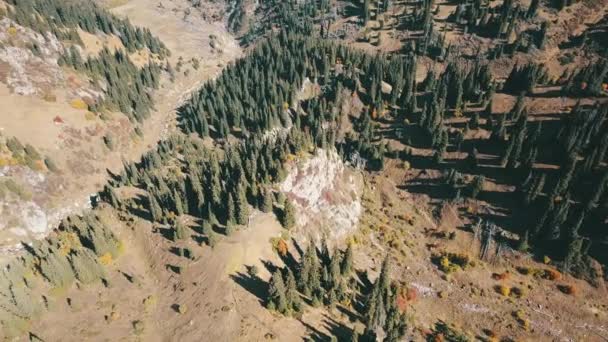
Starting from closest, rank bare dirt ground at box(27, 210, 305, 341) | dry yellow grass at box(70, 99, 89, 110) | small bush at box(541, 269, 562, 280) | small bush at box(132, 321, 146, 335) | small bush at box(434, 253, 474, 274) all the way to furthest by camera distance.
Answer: bare dirt ground at box(27, 210, 305, 341) < small bush at box(132, 321, 146, 335) < small bush at box(541, 269, 562, 280) < small bush at box(434, 253, 474, 274) < dry yellow grass at box(70, 99, 89, 110)

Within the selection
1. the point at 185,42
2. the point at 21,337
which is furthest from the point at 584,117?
the point at 185,42

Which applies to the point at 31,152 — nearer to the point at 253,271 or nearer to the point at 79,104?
the point at 79,104

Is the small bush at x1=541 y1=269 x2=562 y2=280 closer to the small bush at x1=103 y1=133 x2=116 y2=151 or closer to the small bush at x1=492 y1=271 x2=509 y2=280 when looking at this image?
the small bush at x1=492 y1=271 x2=509 y2=280

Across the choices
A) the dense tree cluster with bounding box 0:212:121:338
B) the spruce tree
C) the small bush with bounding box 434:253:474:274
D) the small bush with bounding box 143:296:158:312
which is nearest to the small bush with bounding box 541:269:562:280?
the small bush with bounding box 434:253:474:274

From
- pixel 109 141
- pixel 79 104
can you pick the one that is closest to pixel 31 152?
pixel 109 141

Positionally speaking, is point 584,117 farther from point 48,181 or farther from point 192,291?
point 48,181

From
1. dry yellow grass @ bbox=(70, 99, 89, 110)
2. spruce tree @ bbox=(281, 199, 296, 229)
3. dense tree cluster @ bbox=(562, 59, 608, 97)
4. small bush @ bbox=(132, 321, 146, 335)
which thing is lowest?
small bush @ bbox=(132, 321, 146, 335)

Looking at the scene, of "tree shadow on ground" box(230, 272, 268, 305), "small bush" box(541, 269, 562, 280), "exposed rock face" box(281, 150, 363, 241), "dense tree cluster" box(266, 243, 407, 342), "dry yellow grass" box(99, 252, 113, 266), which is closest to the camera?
"dense tree cluster" box(266, 243, 407, 342)

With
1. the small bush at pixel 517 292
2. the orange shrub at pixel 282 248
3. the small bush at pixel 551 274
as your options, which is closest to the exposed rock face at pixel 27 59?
the orange shrub at pixel 282 248

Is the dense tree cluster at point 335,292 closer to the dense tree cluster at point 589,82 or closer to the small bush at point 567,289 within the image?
the small bush at point 567,289
